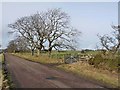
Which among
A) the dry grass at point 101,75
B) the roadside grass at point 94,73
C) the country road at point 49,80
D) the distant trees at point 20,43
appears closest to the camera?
the country road at point 49,80

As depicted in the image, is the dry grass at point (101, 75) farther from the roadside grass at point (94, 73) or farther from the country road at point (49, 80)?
the country road at point (49, 80)

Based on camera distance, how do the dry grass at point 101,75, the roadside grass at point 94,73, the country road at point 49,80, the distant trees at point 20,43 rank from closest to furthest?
1. the country road at point 49,80
2. the dry grass at point 101,75
3. the roadside grass at point 94,73
4. the distant trees at point 20,43

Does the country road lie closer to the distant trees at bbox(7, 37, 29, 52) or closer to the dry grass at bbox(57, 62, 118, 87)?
the dry grass at bbox(57, 62, 118, 87)

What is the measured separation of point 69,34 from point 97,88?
46475 millimetres

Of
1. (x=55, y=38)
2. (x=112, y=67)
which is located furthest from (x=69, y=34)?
(x=112, y=67)

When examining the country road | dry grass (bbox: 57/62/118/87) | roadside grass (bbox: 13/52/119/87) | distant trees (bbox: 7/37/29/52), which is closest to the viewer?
the country road

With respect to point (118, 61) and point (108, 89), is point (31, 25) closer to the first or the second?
point (118, 61)

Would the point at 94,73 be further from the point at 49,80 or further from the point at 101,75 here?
the point at 49,80

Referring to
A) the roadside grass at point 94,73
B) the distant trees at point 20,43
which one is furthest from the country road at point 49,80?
the distant trees at point 20,43

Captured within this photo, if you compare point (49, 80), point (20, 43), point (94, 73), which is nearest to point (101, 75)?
point (94, 73)

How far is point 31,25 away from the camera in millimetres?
69000

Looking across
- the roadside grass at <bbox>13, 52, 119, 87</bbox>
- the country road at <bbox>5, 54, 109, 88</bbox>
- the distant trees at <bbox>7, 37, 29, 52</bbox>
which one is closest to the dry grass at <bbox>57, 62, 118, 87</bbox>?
the roadside grass at <bbox>13, 52, 119, 87</bbox>

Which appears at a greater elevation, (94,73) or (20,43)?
(20,43)

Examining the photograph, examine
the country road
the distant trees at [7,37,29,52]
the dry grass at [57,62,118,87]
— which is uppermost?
the distant trees at [7,37,29,52]
